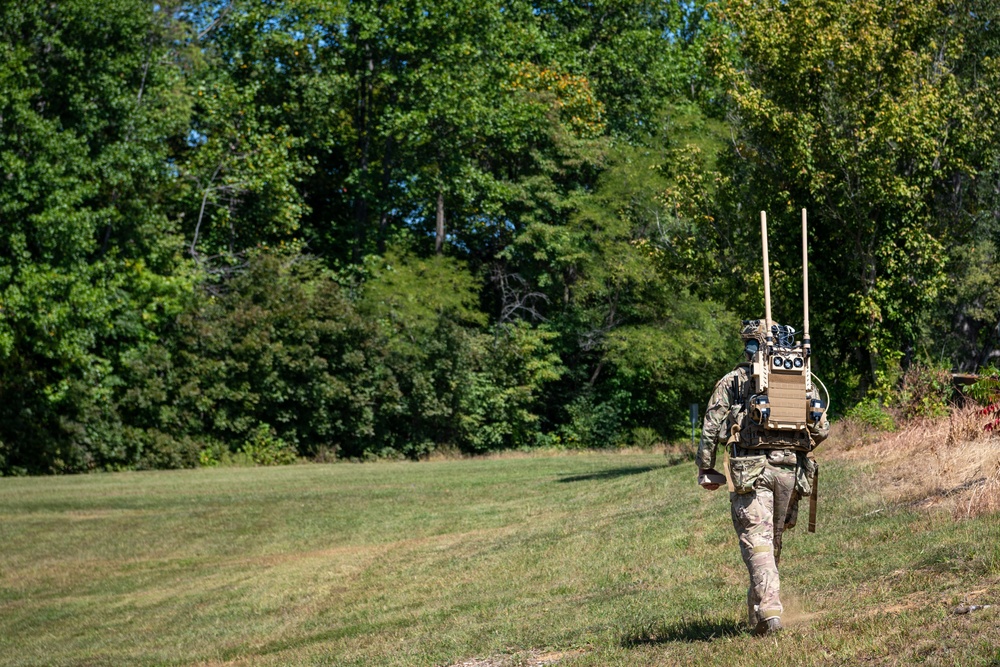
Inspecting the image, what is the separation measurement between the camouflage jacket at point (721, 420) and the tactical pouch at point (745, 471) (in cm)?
17

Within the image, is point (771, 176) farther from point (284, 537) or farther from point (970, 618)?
point (970, 618)

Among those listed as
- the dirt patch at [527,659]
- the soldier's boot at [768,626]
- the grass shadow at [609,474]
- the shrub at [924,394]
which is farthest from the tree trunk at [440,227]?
the soldier's boot at [768,626]

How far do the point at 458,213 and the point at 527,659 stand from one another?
40.2 meters

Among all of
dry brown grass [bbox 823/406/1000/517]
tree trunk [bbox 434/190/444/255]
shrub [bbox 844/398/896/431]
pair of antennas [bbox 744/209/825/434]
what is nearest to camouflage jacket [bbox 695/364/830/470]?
pair of antennas [bbox 744/209/825/434]

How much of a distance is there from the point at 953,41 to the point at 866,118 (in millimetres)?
2641

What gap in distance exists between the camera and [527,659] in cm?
991

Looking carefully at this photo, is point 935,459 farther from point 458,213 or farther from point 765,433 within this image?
point 458,213

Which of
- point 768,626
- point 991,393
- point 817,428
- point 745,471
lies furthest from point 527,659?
point 991,393

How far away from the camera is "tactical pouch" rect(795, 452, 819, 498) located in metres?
9.06

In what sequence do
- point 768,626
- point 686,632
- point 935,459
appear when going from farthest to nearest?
point 935,459
point 686,632
point 768,626

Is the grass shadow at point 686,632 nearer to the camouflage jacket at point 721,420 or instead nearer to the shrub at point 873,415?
the camouflage jacket at point 721,420

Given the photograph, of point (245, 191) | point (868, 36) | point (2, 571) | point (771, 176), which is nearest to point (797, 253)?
point (771, 176)

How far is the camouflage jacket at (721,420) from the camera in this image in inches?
355

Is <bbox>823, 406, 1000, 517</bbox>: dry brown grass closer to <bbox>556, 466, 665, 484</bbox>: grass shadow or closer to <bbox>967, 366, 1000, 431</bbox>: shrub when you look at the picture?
<bbox>967, 366, 1000, 431</bbox>: shrub
